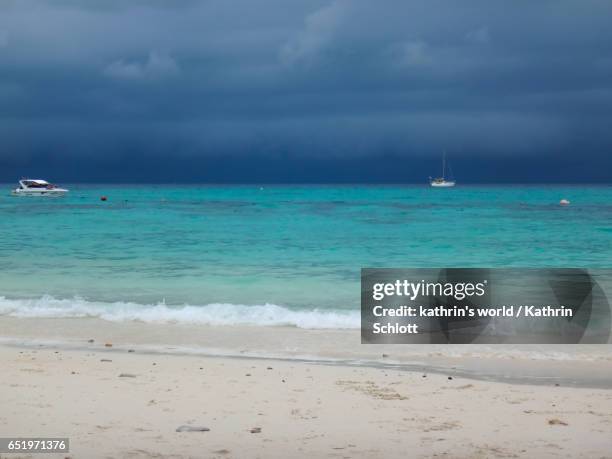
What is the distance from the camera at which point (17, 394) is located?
735cm

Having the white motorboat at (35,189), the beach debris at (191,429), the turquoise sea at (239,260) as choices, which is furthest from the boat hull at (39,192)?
the beach debris at (191,429)

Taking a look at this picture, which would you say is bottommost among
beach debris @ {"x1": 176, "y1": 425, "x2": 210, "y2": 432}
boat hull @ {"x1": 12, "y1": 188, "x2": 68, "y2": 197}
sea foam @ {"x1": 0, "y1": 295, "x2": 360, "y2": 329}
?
sea foam @ {"x1": 0, "y1": 295, "x2": 360, "y2": 329}

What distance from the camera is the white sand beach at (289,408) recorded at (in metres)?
5.89

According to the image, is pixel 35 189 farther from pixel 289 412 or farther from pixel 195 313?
pixel 289 412

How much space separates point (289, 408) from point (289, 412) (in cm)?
15

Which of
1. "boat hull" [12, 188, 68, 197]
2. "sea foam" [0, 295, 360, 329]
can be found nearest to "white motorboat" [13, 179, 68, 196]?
"boat hull" [12, 188, 68, 197]

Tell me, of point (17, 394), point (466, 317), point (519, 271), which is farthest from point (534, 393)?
point (519, 271)

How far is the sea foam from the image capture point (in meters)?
13.4

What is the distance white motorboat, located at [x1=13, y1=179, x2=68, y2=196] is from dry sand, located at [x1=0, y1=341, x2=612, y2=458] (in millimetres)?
92305

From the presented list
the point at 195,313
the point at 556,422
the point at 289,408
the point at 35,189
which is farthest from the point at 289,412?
the point at 35,189

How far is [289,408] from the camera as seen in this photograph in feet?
23.2

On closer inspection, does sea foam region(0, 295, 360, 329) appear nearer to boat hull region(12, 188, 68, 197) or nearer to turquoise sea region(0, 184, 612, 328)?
turquoise sea region(0, 184, 612, 328)

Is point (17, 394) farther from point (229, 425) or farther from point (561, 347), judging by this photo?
point (561, 347)

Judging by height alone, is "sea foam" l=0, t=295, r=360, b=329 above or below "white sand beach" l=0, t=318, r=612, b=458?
below
